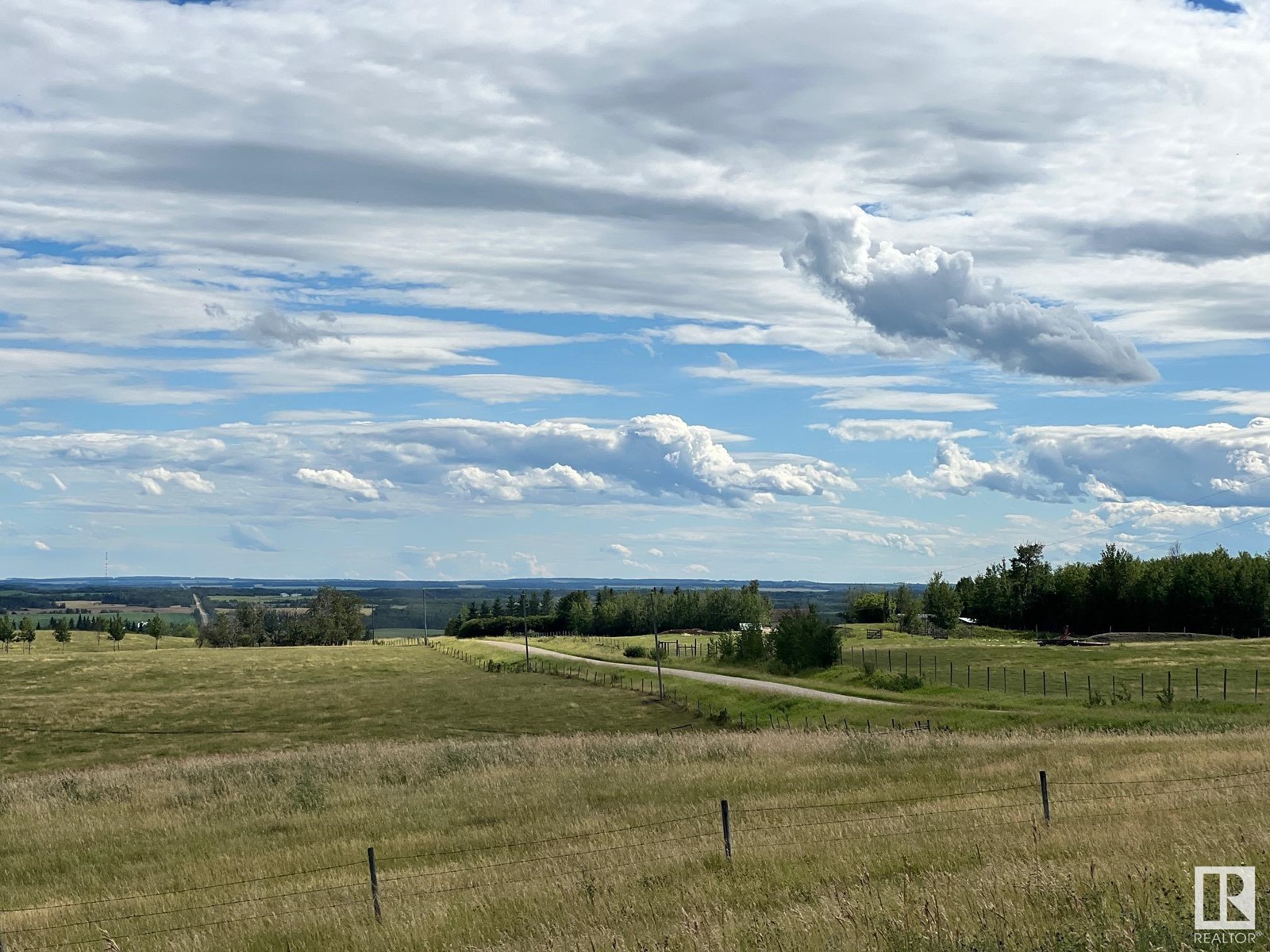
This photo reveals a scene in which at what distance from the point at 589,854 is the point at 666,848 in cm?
151

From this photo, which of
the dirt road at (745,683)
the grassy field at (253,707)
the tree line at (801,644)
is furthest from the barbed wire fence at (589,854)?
the tree line at (801,644)

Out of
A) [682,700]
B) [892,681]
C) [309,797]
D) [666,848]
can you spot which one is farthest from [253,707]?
[666,848]

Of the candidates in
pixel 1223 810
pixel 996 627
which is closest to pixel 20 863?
pixel 1223 810

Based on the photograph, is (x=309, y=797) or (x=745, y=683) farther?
(x=745, y=683)

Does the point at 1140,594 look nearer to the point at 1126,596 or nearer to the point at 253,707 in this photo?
the point at 1126,596

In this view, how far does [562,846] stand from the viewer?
22.9 meters

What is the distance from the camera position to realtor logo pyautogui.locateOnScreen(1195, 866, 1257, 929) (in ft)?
36.6

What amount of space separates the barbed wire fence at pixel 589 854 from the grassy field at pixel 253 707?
44.3 meters

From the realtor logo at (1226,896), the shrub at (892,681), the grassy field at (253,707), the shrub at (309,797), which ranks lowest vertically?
the grassy field at (253,707)

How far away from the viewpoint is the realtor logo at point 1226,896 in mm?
11141

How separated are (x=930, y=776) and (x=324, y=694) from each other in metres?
83.4

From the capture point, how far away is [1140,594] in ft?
555

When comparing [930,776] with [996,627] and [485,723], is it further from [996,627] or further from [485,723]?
[996,627]

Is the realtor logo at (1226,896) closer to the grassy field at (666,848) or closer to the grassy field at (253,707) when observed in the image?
the grassy field at (666,848)
